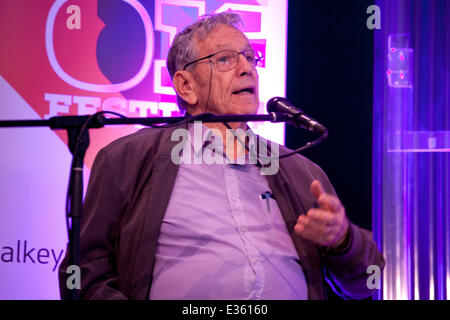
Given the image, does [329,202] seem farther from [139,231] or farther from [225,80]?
[225,80]

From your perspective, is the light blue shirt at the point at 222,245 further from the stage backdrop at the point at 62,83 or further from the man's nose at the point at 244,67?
the stage backdrop at the point at 62,83

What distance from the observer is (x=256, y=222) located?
1700 mm

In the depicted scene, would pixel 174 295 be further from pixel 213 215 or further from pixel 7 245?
pixel 7 245

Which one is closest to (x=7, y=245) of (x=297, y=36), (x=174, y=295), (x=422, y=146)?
(x=174, y=295)

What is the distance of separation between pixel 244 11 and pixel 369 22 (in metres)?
0.67

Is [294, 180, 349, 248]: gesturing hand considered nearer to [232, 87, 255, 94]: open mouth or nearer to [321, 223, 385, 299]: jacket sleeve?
[321, 223, 385, 299]: jacket sleeve

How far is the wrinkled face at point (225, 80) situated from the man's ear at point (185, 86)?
2 cm

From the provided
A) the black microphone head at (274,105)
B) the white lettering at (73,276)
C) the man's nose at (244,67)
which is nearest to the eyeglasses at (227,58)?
the man's nose at (244,67)

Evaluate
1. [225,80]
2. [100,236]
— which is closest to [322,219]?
[100,236]

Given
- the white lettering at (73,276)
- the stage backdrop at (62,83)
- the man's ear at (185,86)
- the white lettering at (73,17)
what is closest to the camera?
the white lettering at (73,276)

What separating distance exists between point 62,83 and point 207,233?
3.83 feet

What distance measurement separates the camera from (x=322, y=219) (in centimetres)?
137

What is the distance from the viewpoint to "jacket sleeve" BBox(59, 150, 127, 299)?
1.56 metres

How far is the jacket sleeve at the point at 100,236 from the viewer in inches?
61.4
